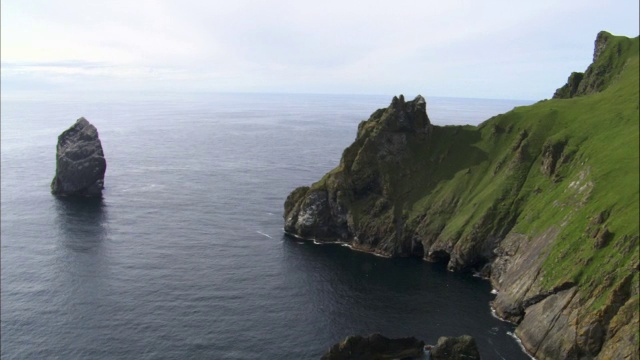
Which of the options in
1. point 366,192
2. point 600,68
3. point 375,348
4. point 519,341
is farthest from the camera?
point 600,68

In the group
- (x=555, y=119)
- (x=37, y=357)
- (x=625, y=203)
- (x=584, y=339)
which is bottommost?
(x=37, y=357)

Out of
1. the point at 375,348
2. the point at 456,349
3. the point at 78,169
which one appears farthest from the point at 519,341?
the point at 78,169

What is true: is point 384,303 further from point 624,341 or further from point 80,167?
point 80,167

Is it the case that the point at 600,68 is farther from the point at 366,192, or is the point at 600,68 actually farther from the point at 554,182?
the point at 366,192

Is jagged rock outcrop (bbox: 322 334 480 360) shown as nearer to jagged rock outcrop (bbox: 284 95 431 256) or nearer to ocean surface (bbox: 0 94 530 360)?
ocean surface (bbox: 0 94 530 360)

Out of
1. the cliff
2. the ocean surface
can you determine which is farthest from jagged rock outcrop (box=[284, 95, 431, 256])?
the ocean surface

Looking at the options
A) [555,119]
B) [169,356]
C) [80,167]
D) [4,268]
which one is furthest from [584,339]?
[80,167]

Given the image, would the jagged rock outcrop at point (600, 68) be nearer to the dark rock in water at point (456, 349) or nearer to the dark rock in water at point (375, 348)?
the dark rock in water at point (456, 349)
